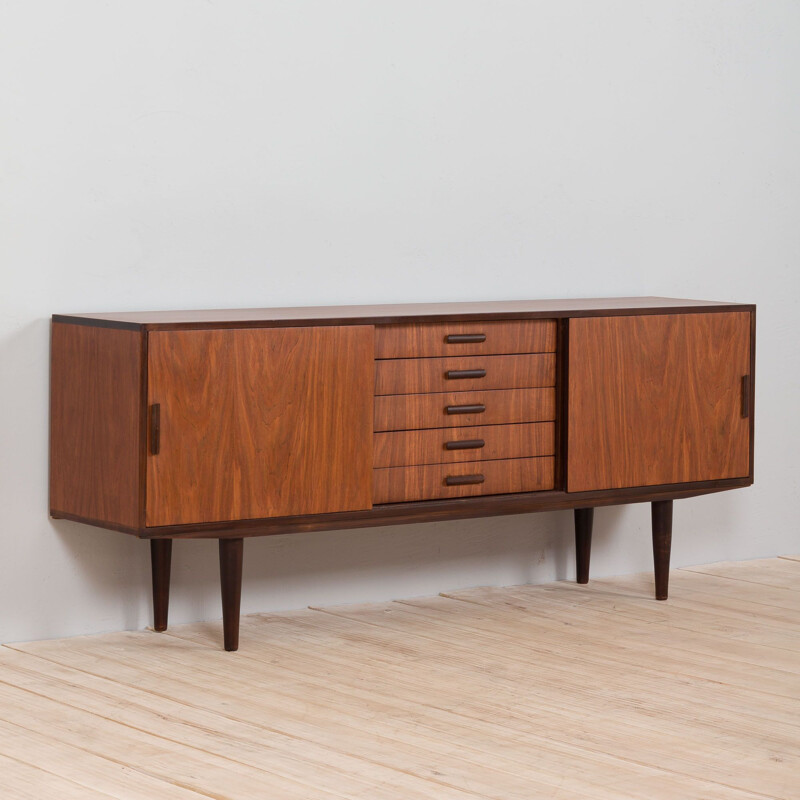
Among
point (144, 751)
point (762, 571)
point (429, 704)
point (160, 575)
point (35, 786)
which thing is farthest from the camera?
point (762, 571)

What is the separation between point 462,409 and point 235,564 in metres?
0.62

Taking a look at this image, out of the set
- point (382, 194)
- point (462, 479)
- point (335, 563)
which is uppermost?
point (382, 194)

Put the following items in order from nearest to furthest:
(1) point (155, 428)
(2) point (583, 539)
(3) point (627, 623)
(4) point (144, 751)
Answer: (4) point (144, 751), (1) point (155, 428), (3) point (627, 623), (2) point (583, 539)

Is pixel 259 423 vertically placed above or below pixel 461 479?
above

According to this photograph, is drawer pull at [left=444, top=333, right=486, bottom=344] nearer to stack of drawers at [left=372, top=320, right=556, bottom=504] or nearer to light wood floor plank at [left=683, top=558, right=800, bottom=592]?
stack of drawers at [left=372, top=320, right=556, bottom=504]

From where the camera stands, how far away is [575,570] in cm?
390

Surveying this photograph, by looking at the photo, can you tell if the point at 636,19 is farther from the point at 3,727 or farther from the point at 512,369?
the point at 3,727

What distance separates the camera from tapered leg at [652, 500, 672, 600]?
11.9 feet

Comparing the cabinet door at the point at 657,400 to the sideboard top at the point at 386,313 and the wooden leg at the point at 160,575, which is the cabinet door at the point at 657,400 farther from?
the wooden leg at the point at 160,575

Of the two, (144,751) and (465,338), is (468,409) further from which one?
(144,751)

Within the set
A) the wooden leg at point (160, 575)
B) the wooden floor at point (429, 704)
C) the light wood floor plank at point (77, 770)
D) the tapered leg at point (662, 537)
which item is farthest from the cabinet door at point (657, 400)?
the light wood floor plank at point (77, 770)

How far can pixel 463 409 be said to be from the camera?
3.21 meters

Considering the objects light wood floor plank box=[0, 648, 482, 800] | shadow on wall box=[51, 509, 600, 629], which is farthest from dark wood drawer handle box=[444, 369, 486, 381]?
light wood floor plank box=[0, 648, 482, 800]

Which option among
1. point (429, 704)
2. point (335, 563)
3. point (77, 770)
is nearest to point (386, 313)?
point (335, 563)
